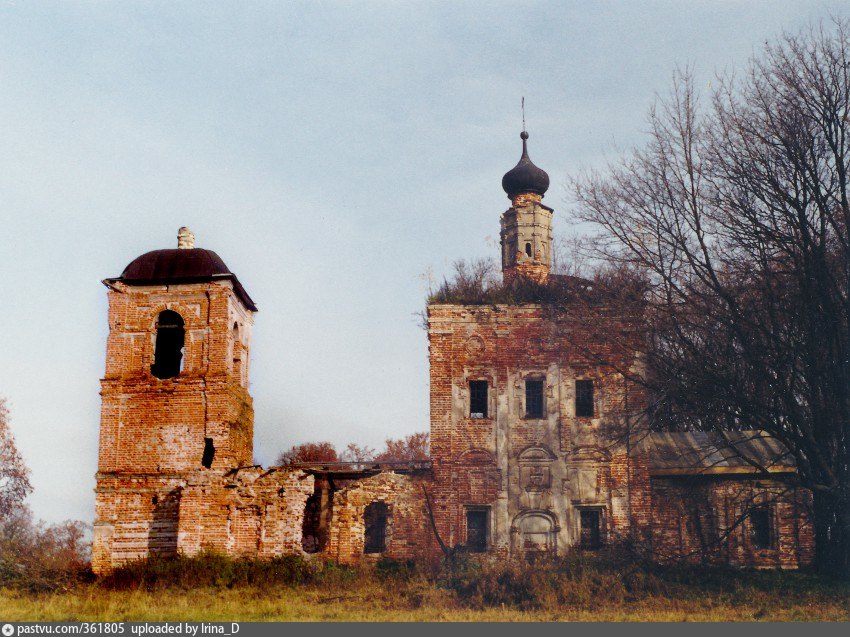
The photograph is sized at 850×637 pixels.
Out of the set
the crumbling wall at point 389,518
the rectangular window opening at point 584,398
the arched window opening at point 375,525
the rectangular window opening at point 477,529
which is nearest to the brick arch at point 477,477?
the rectangular window opening at point 477,529

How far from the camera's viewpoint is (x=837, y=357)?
17.3m

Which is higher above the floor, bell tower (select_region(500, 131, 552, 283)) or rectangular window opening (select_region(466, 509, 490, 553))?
bell tower (select_region(500, 131, 552, 283))

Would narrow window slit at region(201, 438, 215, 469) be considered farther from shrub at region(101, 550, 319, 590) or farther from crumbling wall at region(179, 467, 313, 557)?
shrub at region(101, 550, 319, 590)

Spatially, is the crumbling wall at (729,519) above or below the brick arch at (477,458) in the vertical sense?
below

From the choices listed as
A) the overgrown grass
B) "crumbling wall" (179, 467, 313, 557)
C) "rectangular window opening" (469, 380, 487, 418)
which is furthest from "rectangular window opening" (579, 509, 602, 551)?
"crumbling wall" (179, 467, 313, 557)

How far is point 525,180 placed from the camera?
27484mm

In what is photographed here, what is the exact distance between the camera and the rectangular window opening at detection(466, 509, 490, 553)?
21.8 m

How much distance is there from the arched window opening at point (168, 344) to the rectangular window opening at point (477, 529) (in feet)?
24.0

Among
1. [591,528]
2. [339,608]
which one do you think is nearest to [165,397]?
[339,608]

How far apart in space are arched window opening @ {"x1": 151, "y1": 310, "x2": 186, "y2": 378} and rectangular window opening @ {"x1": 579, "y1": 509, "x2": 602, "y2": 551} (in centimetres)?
963

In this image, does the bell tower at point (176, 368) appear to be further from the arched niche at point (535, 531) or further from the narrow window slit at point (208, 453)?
the arched niche at point (535, 531)

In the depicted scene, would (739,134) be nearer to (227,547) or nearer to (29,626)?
(227,547)

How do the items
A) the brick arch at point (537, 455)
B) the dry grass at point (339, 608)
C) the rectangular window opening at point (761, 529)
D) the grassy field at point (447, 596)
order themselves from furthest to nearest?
the brick arch at point (537, 455), the rectangular window opening at point (761, 529), the grassy field at point (447, 596), the dry grass at point (339, 608)

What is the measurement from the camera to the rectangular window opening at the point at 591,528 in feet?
71.3
